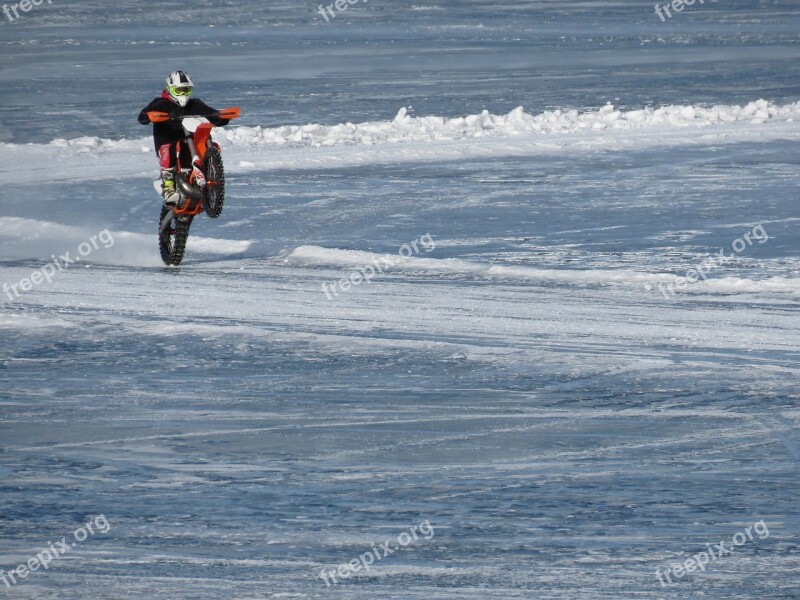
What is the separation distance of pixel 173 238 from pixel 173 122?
1.05 m

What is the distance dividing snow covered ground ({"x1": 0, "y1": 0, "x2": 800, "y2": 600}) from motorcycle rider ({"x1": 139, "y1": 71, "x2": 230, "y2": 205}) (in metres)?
0.81

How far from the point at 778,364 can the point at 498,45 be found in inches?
1033

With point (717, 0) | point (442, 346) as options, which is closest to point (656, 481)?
point (442, 346)

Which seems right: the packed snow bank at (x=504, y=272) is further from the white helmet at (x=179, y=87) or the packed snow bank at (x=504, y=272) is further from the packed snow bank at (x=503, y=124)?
the packed snow bank at (x=503, y=124)

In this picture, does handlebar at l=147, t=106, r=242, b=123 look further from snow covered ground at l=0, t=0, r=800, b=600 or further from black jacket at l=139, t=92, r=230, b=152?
snow covered ground at l=0, t=0, r=800, b=600

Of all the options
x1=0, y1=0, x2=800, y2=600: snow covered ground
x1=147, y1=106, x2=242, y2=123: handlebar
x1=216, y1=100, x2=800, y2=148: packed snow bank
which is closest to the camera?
x1=0, y1=0, x2=800, y2=600: snow covered ground

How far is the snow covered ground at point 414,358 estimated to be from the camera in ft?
18.0

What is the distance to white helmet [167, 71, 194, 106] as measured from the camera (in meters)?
10.9

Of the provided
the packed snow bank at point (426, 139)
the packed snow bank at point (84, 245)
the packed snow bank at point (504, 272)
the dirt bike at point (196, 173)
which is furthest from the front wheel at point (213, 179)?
the packed snow bank at point (426, 139)

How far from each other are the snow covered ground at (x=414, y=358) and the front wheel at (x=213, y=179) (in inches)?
24.9

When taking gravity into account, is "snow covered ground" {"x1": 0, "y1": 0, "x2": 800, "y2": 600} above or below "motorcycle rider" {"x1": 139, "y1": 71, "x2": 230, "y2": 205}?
below

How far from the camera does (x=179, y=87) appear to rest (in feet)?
35.8

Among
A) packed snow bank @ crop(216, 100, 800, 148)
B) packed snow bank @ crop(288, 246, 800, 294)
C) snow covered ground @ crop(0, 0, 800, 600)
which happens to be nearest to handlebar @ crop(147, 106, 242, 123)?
snow covered ground @ crop(0, 0, 800, 600)

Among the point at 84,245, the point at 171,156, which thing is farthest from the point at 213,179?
the point at 84,245
